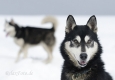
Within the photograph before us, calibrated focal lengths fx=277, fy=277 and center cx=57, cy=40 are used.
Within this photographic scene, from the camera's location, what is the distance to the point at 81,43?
3.38m

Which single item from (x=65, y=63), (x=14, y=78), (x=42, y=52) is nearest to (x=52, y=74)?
(x=14, y=78)

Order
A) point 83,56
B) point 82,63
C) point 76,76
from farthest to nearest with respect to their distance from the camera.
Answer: point 76,76 < point 82,63 < point 83,56

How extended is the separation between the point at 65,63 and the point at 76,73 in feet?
0.72

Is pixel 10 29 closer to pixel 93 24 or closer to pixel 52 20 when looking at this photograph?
pixel 52 20

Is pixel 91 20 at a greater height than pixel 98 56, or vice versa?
pixel 91 20

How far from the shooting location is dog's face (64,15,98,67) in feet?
10.8

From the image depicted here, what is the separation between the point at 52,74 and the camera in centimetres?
615

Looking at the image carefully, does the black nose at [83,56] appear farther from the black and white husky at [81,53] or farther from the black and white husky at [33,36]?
the black and white husky at [33,36]

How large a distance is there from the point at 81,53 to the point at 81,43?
0.18 meters

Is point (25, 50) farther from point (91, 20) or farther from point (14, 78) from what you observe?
point (91, 20)

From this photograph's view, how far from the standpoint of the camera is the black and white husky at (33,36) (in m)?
8.95

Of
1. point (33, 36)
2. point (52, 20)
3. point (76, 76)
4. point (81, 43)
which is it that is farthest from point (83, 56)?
point (33, 36)

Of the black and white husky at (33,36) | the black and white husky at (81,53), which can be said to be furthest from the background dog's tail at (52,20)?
the black and white husky at (81,53)

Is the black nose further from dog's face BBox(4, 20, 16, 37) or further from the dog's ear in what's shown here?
dog's face BBox(4, 20, 16, 37)
